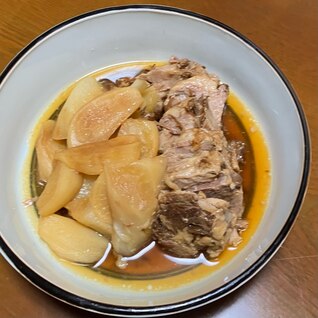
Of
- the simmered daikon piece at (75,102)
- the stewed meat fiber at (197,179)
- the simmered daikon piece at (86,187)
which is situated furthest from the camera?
the simmered daikon piece at (75,102)

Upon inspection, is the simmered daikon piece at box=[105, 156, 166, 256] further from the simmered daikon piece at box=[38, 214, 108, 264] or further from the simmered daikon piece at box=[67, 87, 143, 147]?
the simmered daikon piece at box=[67, 87, 143, 147]

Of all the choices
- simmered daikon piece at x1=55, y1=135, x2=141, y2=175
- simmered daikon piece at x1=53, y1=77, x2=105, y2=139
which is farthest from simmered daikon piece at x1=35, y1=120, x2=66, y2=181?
simmered daikon piece at x1=55, y1=135, x2=141, y2=175

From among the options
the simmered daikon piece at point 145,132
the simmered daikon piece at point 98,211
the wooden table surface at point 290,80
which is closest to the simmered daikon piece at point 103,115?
the simmered daikon piece at point 145,132

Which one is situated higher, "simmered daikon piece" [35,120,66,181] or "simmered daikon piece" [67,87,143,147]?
"simmered daikon piece" [67,87,143,147]

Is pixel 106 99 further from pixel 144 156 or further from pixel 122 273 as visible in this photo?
pixel 122 273

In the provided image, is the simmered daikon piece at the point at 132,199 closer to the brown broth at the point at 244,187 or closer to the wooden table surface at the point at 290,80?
the brown broth at the point at 244,187

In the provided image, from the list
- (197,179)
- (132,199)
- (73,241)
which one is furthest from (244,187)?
(73,241)

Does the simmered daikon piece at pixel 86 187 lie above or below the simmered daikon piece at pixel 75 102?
below
